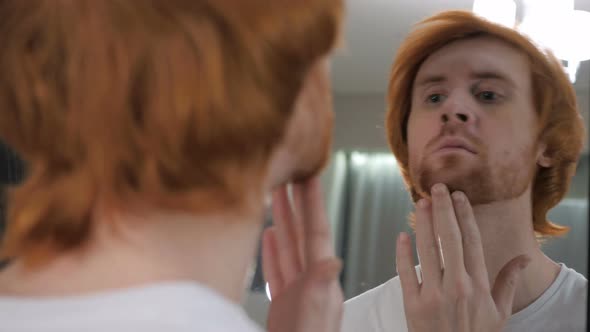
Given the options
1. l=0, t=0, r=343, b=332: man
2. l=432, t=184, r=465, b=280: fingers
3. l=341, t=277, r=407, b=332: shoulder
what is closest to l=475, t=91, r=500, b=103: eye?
l=432, t=184, r=465, b=280: fingers

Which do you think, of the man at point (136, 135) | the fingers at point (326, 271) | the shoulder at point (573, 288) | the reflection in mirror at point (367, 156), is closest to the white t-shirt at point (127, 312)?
the man at point (136, 135)

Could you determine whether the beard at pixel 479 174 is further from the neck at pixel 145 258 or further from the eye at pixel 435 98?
the neck at pixel 145 258

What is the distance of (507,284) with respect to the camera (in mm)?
687

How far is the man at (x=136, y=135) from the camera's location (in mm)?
368

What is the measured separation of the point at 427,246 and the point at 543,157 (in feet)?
0.54

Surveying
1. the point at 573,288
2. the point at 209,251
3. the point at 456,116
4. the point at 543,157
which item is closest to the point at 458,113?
the point at 456,116

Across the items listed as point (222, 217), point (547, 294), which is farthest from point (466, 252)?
point (222, 217)

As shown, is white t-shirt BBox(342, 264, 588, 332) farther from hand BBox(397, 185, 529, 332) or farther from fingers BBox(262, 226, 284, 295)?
fingers BBox(262, 226, 284, 295)

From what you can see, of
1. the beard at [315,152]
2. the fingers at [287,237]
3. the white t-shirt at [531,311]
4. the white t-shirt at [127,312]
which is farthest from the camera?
the white t-shirt at [531,311]

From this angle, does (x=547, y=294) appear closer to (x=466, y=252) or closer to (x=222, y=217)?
(x=466, y=252)

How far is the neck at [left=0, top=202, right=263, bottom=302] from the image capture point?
0.40 m

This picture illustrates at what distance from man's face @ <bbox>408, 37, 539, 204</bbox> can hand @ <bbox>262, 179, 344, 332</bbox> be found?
0.19 metres

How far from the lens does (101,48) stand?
1.22 feet

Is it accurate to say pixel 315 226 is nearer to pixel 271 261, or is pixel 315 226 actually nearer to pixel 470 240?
pixel 271 261
